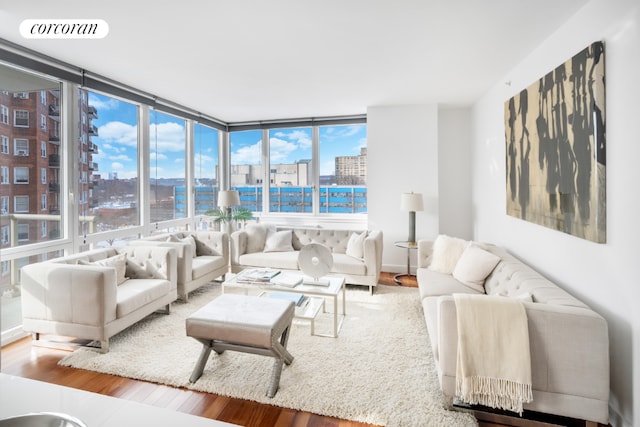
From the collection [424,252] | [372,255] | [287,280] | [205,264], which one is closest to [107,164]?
[205,264]

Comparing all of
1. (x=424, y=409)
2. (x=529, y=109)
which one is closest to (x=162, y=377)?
(x=424, y=409)

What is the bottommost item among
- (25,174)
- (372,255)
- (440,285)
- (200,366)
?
(200,366)

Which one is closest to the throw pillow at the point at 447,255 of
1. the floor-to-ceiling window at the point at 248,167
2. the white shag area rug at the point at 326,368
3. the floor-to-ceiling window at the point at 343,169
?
the white shag area rug at the point at 326,368

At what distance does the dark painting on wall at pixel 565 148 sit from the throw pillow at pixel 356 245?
187 cm

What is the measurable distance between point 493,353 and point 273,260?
10.2ft

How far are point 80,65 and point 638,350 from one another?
504 cm

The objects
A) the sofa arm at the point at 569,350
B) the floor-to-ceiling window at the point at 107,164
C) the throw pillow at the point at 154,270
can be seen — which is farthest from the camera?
the floor-to-ceiling window at the point at 107,164

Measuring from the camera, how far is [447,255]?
3.46 metres

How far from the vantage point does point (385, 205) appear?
516 centimetres

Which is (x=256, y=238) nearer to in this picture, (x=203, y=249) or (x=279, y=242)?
(x=279, y=242)

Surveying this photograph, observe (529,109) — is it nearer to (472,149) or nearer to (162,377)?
(472,149)

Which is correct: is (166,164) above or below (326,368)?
above

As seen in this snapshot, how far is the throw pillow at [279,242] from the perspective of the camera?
4.76 metres

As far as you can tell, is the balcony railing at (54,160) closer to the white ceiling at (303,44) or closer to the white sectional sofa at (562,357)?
the white ceiling at (303,44)
